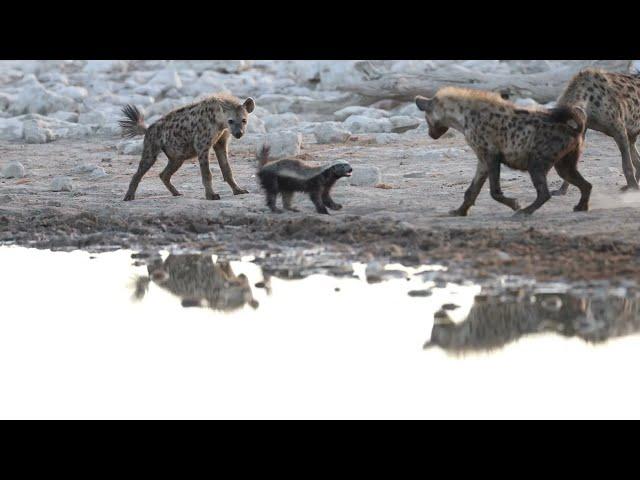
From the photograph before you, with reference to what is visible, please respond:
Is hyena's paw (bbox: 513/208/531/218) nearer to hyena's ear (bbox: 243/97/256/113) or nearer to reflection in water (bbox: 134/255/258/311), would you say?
reflection in water (bbox: 134/255/258/311)

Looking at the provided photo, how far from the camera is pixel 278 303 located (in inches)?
290

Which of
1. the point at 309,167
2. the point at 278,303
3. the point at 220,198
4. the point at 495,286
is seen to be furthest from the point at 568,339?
the point at 220,198

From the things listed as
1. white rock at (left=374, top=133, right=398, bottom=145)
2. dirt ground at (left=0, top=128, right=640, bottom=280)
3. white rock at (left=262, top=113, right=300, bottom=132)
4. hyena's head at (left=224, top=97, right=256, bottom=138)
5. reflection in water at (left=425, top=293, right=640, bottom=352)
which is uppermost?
hyena's head at (left=224, top=97, right=256, bottom=138)

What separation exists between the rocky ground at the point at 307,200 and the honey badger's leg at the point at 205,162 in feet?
0.46

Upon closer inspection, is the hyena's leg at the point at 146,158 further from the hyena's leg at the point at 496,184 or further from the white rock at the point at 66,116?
the white rock at the point at 66,116

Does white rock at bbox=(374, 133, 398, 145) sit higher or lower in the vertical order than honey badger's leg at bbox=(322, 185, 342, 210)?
lower

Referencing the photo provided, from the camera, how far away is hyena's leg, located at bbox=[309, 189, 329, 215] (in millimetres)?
10320

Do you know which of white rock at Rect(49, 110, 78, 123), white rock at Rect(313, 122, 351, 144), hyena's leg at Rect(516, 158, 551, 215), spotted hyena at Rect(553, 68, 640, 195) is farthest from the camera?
white rock at Rect(49, 110, 78, 123)

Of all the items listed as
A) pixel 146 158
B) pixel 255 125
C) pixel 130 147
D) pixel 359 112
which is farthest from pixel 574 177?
pixel 359 112

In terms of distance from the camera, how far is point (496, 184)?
31.6 ft

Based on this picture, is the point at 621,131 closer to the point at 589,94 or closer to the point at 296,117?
the point at 589,94

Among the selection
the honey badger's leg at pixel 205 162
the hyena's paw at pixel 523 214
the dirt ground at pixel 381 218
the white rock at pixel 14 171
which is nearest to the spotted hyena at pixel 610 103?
the dirt ground at pixel 381 218

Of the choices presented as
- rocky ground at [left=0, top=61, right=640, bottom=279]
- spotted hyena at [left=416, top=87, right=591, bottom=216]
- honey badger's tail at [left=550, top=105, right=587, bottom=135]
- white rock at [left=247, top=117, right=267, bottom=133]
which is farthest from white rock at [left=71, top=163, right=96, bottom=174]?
honey badger's tail at [left=550, top=105, right=587, bottom=135]

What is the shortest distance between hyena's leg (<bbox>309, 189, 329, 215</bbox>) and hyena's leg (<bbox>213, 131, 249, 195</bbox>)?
1371mm
